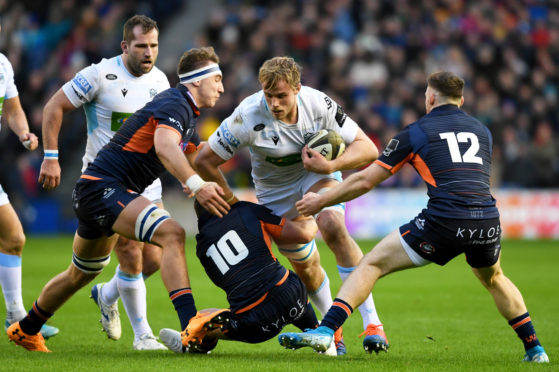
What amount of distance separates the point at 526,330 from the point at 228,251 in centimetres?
225

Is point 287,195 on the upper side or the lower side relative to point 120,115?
lower

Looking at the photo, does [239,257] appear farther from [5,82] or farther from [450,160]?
[5,82]

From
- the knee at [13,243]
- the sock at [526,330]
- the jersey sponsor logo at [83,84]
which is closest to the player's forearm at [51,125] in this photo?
the jersey sponsor logo at [83,84]

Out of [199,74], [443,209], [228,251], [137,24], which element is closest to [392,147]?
[443,209]

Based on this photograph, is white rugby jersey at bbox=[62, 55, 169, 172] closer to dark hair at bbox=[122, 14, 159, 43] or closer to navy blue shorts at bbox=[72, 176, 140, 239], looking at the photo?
dark hair at bbox=[122, 14, 159, 43]

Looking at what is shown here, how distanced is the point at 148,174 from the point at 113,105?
137 centimetres

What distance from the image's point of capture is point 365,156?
7.02m

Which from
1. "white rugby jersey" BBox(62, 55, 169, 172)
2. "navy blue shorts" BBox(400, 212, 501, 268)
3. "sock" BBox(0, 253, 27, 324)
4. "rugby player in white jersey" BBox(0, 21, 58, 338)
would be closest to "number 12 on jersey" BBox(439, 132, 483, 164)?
"navy blue shorts" BBox(400, 212, 501, 268)

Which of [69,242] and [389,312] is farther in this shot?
[69,242]

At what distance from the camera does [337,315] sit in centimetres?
606

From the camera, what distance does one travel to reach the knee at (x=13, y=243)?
297 inches

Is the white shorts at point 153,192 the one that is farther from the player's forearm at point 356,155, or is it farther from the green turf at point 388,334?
the player's forearm at point 356,155

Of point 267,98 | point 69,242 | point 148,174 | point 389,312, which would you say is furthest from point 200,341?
point 69,242

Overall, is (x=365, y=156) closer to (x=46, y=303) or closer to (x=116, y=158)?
(x=116, y=158)
